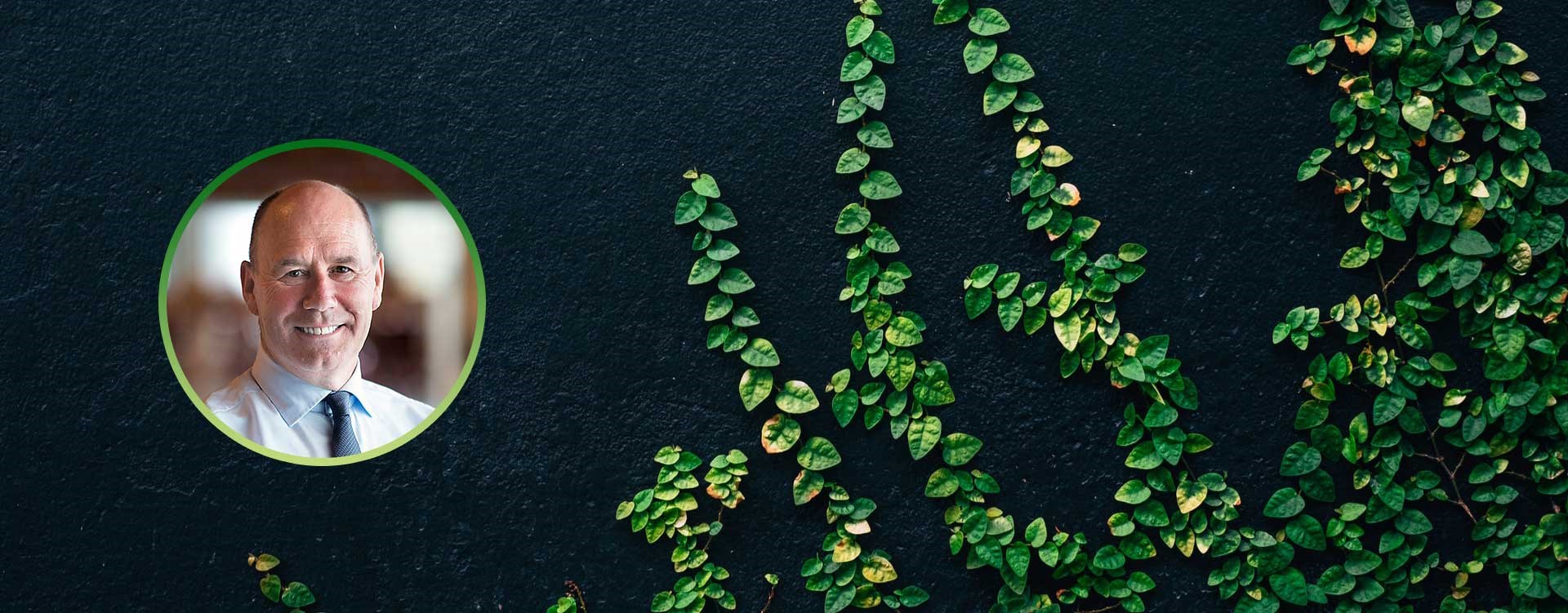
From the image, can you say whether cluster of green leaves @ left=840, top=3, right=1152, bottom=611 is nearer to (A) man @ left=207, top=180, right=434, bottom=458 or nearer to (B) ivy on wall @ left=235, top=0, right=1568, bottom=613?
(B) ivy on wall @ left=235, top=0, right=1568, bottom=613

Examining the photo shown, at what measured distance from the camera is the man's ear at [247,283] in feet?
7.84

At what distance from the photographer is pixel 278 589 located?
2.40m

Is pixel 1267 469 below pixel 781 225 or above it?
below

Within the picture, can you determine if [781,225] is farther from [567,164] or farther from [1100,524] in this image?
[1100,524]

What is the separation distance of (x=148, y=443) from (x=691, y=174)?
1.71 m

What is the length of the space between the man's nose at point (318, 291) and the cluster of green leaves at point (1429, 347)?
2.60 m

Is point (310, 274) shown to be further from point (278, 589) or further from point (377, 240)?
point (278, 589)

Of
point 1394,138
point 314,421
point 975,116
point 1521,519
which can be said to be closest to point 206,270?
point 314,421

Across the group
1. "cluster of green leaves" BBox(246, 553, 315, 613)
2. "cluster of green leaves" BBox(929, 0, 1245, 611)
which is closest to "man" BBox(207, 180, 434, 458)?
"cluster of green leaves" BBox(246, 553, 315, 613)

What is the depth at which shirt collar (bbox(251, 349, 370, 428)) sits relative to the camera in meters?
2.43

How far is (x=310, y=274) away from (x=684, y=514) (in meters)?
1.24

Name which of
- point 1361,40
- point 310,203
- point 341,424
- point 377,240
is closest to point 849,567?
point 341,424

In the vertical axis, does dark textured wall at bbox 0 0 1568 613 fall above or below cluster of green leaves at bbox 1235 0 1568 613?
above

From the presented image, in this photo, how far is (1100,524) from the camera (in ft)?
7.96
